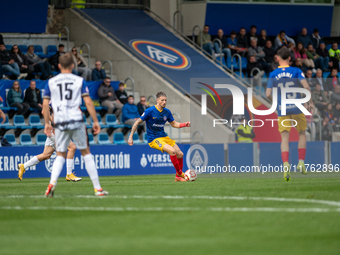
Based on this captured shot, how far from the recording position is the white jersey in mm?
7688

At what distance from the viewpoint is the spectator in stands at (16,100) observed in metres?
18.7

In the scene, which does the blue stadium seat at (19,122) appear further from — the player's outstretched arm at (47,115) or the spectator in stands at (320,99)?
the player's outstretched arm at (47,115)

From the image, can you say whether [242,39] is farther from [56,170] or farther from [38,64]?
[56,170]

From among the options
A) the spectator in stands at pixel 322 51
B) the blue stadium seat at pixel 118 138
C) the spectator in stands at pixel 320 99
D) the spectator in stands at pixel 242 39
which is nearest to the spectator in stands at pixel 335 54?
the spectator in stands at pixel 322 51

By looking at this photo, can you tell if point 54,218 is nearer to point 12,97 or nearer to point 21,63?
point 12,97

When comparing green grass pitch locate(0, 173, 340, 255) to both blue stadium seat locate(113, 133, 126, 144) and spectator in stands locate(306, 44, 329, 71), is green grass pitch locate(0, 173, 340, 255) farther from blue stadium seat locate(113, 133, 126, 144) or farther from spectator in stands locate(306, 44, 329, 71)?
spectator in stands locate(306, 44, 329, 71)

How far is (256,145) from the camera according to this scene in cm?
1579

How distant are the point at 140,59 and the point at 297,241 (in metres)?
19.8

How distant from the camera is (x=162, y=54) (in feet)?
81.7

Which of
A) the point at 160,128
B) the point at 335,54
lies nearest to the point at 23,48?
the point at 160,128

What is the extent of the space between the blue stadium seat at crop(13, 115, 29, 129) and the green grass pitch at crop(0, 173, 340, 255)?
11.1 m

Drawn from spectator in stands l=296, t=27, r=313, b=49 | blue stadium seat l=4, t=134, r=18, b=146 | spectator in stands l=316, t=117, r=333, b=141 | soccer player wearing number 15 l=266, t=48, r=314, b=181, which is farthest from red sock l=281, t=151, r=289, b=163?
spectator in stands l=296, t=27, r=313, b=49

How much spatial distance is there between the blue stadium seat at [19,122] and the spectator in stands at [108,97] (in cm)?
307

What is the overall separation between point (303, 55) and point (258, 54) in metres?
2.58
